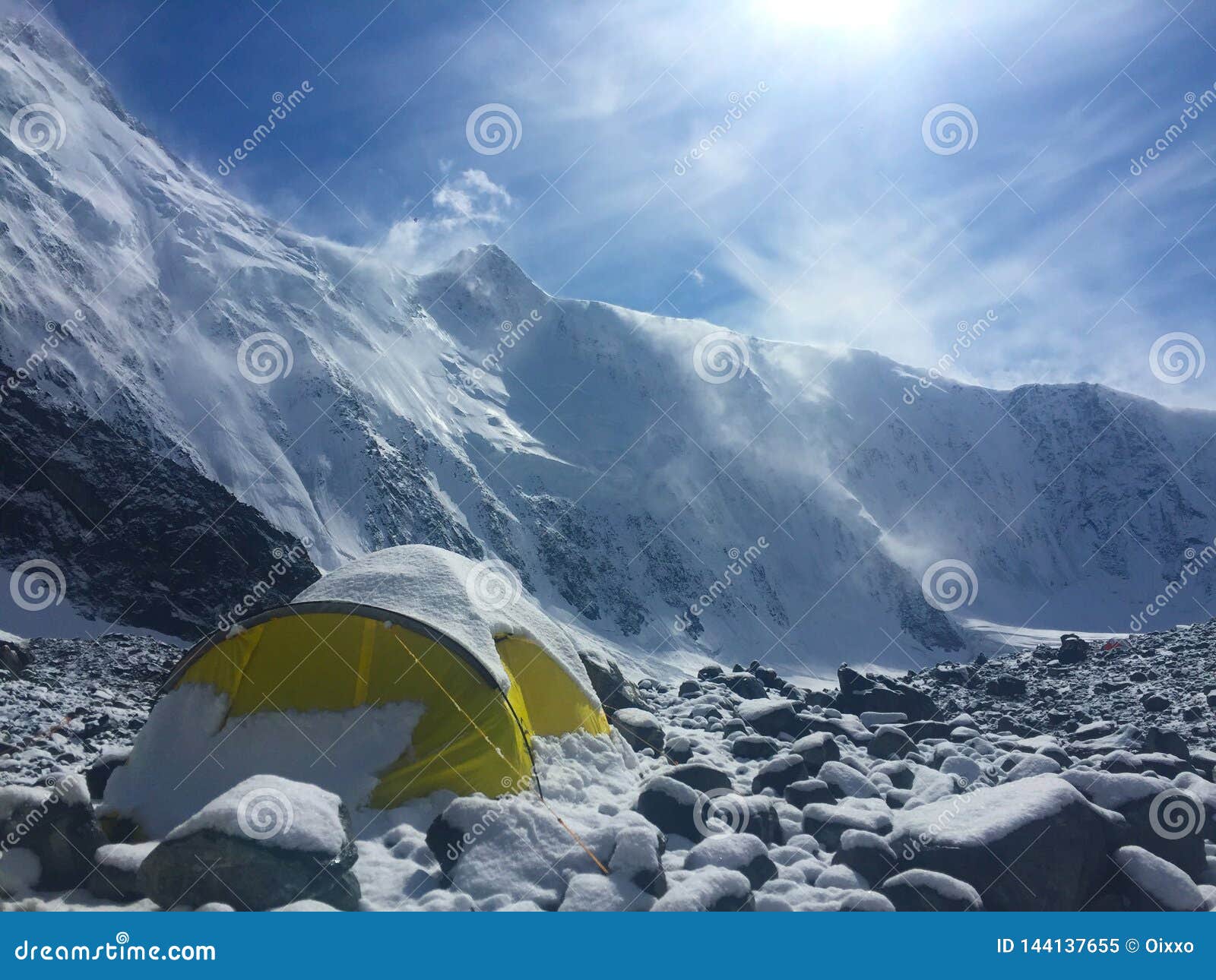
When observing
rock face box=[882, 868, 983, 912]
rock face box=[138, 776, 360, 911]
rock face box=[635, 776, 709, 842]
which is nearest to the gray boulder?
rock face box=[635, 776, 709, 842]

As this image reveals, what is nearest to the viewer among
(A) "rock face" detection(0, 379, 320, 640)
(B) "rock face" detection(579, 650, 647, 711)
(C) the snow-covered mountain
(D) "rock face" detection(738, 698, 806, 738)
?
(D) "rock face" detection(738, 698, 806, 738)

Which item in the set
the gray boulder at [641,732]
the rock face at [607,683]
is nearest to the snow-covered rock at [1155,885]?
the gray boulder at [641,732]

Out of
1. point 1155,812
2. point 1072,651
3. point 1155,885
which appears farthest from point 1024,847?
point 1072,651

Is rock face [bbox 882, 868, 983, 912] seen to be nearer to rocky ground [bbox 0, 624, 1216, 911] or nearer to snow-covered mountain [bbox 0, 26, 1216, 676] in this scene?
rocky ground [bbox 0, 624, 1216, 911]

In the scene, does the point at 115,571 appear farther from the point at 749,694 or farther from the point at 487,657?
the point at 487,657

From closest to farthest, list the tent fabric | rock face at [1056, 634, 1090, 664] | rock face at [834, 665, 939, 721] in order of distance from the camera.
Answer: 1. the tent fabric
2. rock face at [834, 665, 939, 721]
3. rock face at [1056, 634, 1090, 664]

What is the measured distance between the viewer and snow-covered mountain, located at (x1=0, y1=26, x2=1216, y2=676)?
2324 inches

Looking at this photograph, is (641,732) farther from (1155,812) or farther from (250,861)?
(250,861)

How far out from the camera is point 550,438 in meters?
102

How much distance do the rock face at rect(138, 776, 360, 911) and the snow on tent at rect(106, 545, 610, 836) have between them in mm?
1736

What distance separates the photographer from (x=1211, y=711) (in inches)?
637

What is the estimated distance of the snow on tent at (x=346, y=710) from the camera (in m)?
7.93

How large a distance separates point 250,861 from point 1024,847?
5953 mm

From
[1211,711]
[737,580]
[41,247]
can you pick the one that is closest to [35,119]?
[41,247]
